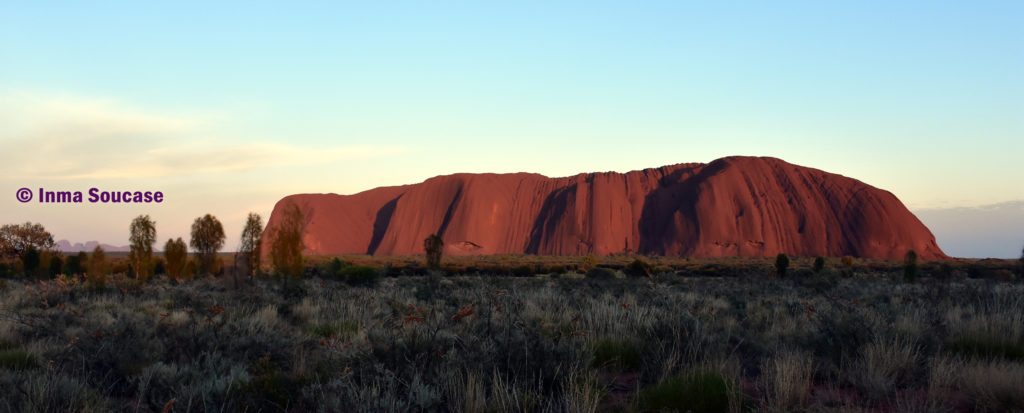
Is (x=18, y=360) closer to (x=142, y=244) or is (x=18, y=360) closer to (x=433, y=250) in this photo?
(x=142, y=244)

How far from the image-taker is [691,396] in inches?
224

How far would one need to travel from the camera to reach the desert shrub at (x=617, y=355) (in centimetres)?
775

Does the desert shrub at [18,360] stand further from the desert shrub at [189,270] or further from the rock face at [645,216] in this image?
the rock face at [645,216]

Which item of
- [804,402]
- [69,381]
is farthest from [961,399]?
[69,381]

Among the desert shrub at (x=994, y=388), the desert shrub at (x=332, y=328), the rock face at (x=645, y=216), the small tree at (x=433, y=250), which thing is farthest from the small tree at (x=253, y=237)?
the rock face at (x=645, y=216)

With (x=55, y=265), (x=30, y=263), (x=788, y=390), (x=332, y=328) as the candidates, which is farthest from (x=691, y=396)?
(x=55, y=265)

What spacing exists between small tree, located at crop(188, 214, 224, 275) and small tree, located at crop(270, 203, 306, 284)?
12546mm

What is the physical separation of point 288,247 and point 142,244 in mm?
12025

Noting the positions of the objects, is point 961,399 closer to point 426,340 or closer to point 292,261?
point 426,340

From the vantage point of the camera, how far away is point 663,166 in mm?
127125

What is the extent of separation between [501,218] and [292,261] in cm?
9378

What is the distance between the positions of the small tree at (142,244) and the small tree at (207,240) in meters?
4.23

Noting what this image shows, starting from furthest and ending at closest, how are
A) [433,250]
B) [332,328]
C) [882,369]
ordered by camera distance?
[433,250], [332,328], [882,369]

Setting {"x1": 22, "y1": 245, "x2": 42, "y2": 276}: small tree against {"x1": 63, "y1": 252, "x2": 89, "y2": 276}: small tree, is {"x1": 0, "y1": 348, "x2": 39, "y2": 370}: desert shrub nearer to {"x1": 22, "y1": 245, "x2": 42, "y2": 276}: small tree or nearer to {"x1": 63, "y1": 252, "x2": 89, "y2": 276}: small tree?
{"x1": 63, "y1": 252, "x2": 89, "y2": 276}: small tree
